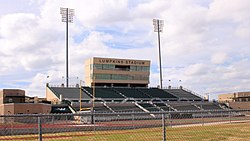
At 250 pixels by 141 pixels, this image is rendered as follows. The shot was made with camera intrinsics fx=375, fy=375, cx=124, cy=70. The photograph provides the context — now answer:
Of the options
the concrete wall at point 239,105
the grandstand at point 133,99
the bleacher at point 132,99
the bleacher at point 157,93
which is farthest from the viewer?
the bleacher at point 157,93

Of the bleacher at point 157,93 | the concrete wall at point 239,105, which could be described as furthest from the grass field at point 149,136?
the bleacher at point 157,93

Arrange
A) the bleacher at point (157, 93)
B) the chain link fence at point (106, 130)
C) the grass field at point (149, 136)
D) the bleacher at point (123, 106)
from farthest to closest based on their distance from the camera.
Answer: the bleacher at point (157, 93) < the bleacher at point (123, 106) < the grass field at point (149, 136) < the chain link fence at point (106, 130)

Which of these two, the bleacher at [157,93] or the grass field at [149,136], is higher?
the bleacher at [157,93]

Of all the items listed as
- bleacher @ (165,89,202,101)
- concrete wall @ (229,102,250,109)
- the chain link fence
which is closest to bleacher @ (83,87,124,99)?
bleacher @ (165,89,202,101)

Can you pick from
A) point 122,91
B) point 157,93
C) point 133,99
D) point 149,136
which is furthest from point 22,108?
point 149,136

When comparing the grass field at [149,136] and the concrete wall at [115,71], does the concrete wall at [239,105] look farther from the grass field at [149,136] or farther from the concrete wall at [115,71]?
the grass field at [149,136]

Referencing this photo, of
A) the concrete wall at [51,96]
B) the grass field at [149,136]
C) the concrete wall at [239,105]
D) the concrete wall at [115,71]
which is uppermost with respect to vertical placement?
the concrete wall at [115,71]

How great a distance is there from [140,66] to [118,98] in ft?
56.4

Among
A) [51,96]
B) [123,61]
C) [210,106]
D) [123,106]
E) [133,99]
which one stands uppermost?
[123,61]

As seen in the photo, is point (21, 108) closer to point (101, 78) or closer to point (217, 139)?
point (101, 78)

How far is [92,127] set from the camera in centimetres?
2241

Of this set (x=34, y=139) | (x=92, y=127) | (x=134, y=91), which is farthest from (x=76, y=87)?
(x=34, y=139)

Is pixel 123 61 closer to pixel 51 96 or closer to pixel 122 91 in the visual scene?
pixel 122 91

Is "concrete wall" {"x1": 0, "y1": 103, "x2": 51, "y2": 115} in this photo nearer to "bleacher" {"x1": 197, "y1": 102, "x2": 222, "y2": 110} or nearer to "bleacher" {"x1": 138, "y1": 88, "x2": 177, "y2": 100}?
"bleacher" {"x1": 197, "y1": 102, "x2": 222, "y2": 110}
